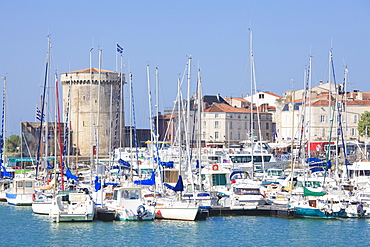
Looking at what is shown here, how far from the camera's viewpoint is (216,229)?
82.3ft

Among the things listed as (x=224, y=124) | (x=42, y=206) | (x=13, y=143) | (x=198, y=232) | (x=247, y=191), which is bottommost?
(x=198, y=232)

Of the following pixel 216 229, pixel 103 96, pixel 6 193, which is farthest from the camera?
pixel 103 96

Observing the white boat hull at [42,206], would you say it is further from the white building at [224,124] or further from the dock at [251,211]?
the white building at [224,124]

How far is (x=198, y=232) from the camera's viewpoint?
24469mm

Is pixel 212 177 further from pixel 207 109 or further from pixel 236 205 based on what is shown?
pixel 207 109

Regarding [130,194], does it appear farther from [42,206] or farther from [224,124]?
[224,124]

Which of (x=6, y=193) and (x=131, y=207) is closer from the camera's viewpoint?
(x=131, y=207)

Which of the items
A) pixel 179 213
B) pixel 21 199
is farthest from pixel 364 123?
pixel 179 213

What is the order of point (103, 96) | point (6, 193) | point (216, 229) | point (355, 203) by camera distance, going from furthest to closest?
point (103, 96), point (6, 193), point (355, 203), point (216, 229)

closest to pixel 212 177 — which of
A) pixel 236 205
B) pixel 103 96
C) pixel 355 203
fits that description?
pixel 236 205

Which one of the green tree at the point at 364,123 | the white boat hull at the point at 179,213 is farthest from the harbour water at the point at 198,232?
the green tree at the point at 364,123

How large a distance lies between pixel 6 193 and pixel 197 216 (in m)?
9.97

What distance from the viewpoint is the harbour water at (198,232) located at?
23.2 meters

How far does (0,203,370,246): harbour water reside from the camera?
76.3 ft
